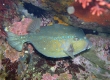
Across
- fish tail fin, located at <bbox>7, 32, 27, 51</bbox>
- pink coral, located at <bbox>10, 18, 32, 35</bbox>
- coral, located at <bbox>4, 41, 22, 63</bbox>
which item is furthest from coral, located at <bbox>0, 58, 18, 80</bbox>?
pink coral, located at <bbox>10, 18, 32, 35</bbox>

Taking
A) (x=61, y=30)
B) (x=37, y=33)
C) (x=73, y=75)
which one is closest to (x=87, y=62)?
(x=73, y=75)

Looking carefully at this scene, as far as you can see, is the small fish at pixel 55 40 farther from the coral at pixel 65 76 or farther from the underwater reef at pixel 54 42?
the coral at pixel 65 76

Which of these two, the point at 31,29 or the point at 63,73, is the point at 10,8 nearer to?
the point at 31,29

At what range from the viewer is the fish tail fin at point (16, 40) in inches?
175

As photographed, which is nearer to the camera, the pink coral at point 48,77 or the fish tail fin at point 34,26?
the fish tail fin at point 34,26

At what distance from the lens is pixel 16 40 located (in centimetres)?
448

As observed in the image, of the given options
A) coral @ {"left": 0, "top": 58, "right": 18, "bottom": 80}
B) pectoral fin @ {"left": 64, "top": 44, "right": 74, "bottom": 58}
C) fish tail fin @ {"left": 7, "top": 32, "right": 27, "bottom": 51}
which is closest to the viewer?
coral @ {"left": 0, "top": 58, "right": 18, "bottom": 80}

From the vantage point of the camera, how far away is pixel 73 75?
4.95m

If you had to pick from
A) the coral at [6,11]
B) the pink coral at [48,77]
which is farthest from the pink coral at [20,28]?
the pink coral at [48,77]

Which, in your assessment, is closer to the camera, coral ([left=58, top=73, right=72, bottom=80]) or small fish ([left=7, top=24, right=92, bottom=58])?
small fish ([left=7, top=24, right=92, bottom=58])

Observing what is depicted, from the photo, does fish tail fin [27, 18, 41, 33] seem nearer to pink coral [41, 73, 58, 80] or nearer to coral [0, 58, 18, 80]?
coral [0, 58, 18, 80]

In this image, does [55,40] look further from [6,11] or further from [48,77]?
[6,11]

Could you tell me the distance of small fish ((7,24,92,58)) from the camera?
4.44m

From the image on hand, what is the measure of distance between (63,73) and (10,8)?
8.48 feet
